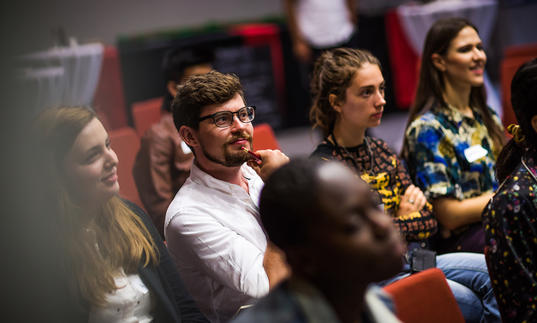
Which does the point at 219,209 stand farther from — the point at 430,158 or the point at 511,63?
the point at 511,63

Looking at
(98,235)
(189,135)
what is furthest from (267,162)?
(98,235)

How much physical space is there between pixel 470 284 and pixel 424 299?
65cm

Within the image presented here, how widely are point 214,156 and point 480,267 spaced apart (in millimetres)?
1137

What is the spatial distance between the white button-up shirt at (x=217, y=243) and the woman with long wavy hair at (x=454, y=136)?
0.97 metres

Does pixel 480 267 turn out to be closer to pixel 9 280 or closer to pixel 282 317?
pixel 282 317

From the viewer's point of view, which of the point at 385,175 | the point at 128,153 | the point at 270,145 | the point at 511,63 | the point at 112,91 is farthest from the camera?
the point at 112,91

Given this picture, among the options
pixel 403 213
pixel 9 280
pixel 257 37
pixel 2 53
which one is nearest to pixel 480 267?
pixel 403 213

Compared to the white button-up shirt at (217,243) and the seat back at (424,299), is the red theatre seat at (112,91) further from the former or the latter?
the seat back at (424,299)

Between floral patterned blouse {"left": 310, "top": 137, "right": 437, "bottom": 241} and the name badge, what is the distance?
0.99 feet

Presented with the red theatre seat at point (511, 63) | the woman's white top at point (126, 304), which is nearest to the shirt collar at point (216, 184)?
the woman's white top at point (126, 304)

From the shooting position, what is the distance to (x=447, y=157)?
8.07ft

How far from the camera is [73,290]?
1414 millimetres

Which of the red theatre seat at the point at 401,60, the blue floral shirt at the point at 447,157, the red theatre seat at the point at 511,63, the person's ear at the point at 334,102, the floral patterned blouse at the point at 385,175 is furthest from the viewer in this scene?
the red theatre seat at the point at 401,60

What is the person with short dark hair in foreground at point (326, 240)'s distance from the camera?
0.97 m
